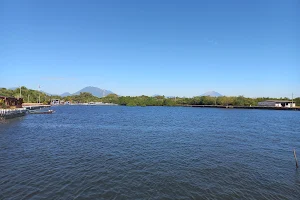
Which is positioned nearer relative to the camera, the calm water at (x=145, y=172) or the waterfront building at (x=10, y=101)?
the calm water at (x=145, y=172)

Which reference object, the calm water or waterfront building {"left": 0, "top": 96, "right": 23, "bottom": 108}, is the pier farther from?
the calm water

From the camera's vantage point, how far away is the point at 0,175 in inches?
578

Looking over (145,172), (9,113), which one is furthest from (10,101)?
(145,172)

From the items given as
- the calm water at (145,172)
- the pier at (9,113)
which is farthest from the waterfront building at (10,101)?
the calm water at (145,172)

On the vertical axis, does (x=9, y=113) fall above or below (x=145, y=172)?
above

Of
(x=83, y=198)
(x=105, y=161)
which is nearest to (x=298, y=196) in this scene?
(x=83, y=198)

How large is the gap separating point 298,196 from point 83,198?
46.2ft

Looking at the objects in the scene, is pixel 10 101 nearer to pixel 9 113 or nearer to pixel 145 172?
pixel 9 113

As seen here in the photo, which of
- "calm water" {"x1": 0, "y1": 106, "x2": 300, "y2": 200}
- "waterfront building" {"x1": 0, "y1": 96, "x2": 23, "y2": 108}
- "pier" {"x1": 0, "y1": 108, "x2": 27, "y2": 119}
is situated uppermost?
"waterfront building" {"x1": 0, "y1": 96, "x2": 23, "y2": 108}

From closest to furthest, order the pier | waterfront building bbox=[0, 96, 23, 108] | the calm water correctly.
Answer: the calm water → the pier → waterfront building bbox=[0, 96, 23, 108]

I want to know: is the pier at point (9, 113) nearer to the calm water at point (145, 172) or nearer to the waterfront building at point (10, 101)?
the waterfront building at point (10, 101)

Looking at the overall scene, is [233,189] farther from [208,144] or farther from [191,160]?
[208,144]

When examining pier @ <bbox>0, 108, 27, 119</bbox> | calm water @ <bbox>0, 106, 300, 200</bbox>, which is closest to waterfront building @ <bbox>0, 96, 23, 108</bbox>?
pier @ <bbox>0, 108, 27, 119</bbox>

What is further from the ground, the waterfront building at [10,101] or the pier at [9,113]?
the waterfront building at [10,101]
